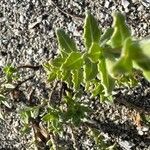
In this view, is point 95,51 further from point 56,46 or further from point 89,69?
point 56,46

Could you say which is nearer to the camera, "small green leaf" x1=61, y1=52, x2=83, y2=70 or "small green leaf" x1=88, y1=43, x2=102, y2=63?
"small green leaf" x1=88, y1=43, x2=102, y2=63

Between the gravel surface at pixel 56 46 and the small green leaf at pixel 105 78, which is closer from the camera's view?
the small green leaf at pixel 105 78

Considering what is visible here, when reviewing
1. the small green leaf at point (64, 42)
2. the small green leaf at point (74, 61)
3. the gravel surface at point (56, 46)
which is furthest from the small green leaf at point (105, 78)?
the gravel surface at point (56, 46)

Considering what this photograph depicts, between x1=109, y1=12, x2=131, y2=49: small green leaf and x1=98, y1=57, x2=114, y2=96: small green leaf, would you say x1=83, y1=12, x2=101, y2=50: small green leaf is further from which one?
x1=109, y1=12, x2=131, y2=49: small green leaf

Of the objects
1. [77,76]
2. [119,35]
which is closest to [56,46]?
[77,76]

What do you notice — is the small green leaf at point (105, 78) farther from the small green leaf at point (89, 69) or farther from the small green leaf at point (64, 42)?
the small green leaf at point (64, 42)

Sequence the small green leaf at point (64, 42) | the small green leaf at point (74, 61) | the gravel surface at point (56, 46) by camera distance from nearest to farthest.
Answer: the small green leaf at point (74, 61), the small green leaf at point (64, 42), the gravel surface at point (56, 46)

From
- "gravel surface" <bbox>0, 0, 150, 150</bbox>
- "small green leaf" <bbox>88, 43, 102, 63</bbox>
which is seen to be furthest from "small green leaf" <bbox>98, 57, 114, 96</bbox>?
"gravel surface" <bbox>0, 0, 150, 150</bbox>
